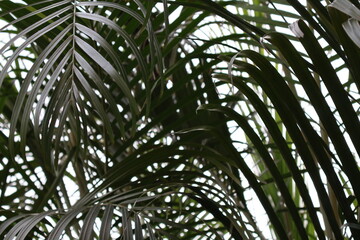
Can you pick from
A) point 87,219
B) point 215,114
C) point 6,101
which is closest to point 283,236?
point 87,219

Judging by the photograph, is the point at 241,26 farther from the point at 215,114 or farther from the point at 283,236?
the point at 215,114

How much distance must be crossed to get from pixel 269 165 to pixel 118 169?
0.20m

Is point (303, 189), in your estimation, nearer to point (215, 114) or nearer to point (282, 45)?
point (282, 45)

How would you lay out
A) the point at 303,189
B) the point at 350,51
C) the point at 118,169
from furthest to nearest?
the point at 118,169
the point at 303,189
the point at 350,51

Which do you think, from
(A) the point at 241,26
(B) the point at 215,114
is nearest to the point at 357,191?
(A) the point at 241,26

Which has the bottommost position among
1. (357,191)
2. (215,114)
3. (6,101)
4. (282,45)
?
(357,191)

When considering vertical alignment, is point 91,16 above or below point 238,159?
above

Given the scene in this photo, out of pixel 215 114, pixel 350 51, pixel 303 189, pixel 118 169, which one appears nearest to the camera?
→ pixel 350 51

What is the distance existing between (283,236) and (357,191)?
12 centimetres

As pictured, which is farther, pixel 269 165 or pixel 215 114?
pixel 215 114

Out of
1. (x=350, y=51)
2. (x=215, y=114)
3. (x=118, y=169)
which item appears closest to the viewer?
(x=350, y=51)

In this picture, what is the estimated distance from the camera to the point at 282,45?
0.58 metres

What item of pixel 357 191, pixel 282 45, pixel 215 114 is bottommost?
pixel 357 191

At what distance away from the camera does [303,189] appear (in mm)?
651
